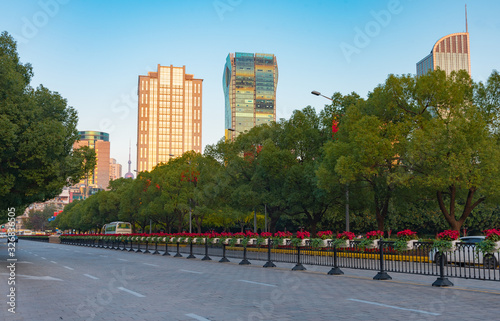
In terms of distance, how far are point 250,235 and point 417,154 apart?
1077 centimetres

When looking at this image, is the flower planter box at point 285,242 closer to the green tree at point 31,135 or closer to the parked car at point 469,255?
the parked car at point 469,255

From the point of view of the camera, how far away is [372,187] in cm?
3434

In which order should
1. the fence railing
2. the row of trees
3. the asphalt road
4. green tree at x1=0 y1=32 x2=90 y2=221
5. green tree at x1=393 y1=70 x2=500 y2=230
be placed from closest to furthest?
the asphalt road
the fence railing
green tree at x1=0 y1=32 x2=90 y2=221
green tree at x1=393 y1=70 x2=500 y2=230
the row of trees

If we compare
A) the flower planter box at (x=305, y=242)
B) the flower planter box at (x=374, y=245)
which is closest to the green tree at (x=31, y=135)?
the flower planter box at (x=305, y=242)

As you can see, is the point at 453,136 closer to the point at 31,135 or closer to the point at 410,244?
the point at 410,244

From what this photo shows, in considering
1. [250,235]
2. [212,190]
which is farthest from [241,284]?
[212,190]

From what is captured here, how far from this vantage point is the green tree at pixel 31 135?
22781 millimetres

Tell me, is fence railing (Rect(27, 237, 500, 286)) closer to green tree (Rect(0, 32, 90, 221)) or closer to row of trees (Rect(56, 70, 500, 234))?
row of trees (Rect(56, 70, 500, 234))

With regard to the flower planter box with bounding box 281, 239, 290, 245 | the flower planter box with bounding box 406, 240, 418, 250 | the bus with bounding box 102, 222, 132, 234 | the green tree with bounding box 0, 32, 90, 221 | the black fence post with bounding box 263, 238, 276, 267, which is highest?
the green tree with bounding box 0, 32, 90, 221

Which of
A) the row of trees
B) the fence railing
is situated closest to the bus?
the row of trees

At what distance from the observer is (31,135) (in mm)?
22812

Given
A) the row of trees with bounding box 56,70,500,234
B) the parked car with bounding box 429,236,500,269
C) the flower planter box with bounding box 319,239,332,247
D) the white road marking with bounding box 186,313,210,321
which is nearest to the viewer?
the white road marking with bounding box 186,313,210,321

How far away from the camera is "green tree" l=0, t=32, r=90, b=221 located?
2278cm

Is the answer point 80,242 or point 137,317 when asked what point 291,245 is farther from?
point 80,242
